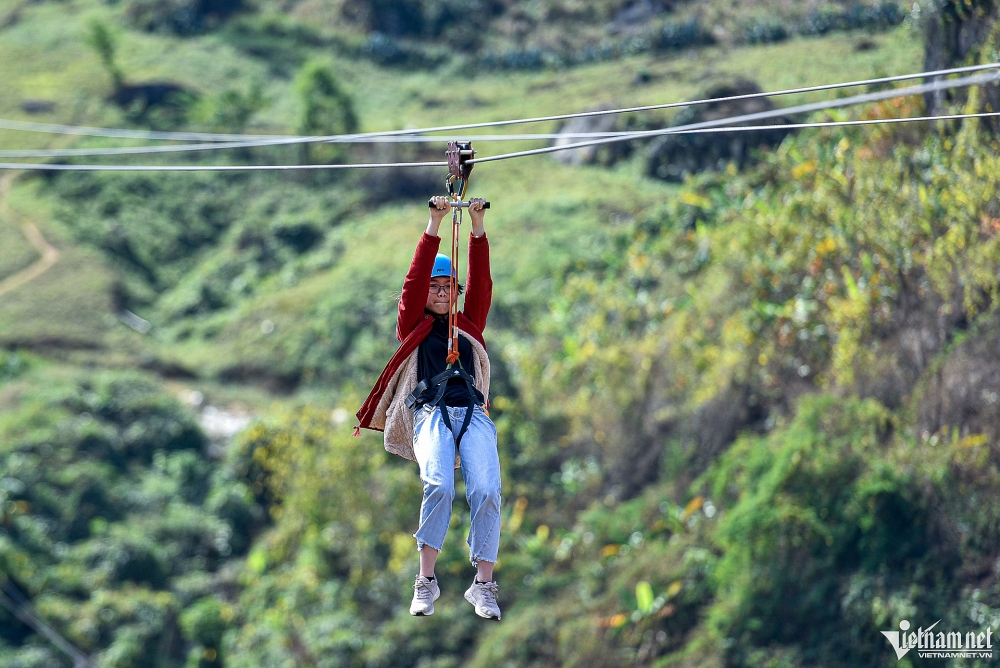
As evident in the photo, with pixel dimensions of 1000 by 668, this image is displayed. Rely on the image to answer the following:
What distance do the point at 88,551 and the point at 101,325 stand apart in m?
8.15

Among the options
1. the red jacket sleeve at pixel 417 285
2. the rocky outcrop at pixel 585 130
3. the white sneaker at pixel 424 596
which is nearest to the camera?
the white sneaker at pixel 424 596

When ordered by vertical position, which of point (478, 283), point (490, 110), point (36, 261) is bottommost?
point (478, 283)

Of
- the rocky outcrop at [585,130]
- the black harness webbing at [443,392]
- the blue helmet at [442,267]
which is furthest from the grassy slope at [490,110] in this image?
the black harness webbing at [443,392]

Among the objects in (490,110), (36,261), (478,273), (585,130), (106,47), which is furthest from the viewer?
(106,47)

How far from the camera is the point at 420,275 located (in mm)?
6121

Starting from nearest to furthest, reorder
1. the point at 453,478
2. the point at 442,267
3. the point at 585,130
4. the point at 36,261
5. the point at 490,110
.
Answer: the point at 453,478
the point at 442,267
the point at 585,130
the point at 36,261
the point at 490,110

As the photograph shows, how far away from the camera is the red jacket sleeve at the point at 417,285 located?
6.02 metres

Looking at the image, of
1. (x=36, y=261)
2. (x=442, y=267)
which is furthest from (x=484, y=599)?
(x=36, y=261)

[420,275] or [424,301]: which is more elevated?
[420,275]

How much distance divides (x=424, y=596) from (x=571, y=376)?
13.0 metres

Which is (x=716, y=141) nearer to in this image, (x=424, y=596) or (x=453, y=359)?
(x=453, y=359)

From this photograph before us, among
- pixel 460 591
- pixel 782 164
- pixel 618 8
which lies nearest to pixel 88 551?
pixel 460 591

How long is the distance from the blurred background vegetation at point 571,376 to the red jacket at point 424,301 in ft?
26.0

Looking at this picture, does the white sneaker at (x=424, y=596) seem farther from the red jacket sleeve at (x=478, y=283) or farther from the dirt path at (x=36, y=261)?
the dirt path at (x=36, y=261)
